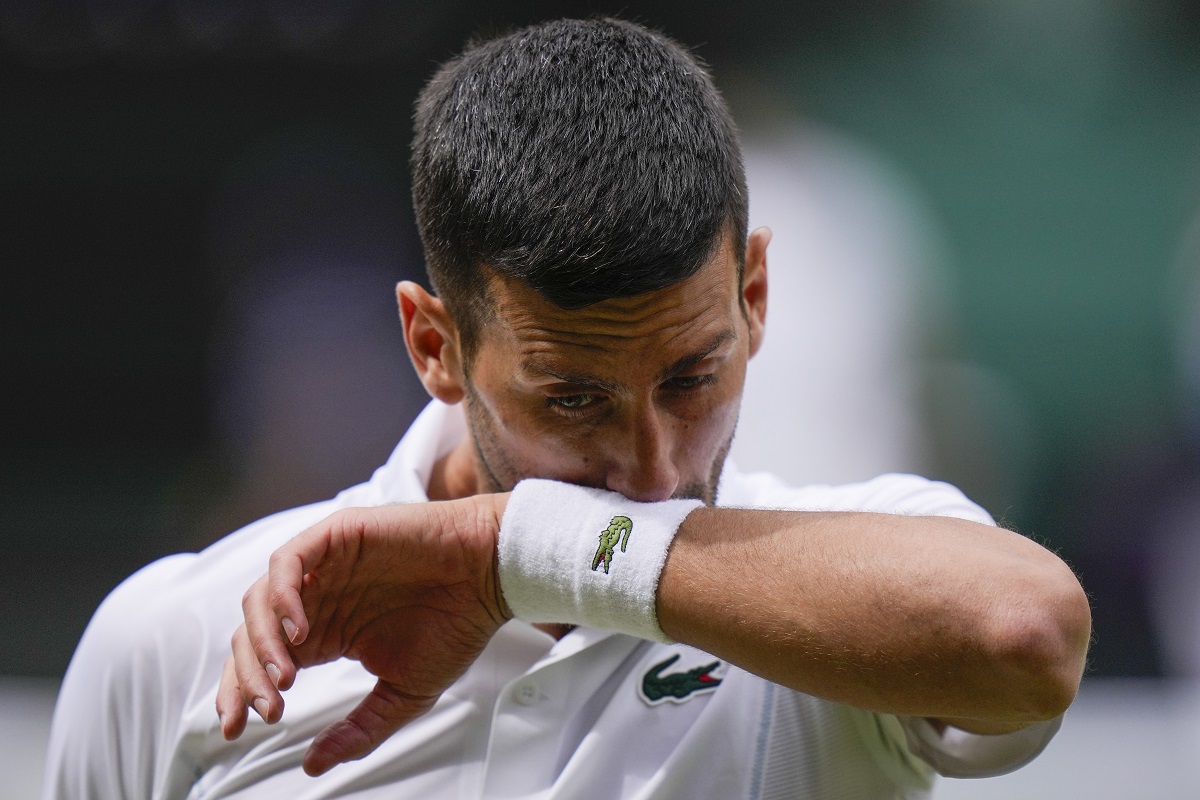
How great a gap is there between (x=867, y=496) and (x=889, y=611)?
67 centimetres

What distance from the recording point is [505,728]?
187cm

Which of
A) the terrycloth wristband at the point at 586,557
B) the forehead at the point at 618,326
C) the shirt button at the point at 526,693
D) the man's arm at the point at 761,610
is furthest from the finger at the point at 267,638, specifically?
the forehead at the point at 618,326

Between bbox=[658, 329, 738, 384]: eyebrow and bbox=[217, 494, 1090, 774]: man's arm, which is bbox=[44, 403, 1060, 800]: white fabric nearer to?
bbox=[217, 494, 1090, 774]: man's arm

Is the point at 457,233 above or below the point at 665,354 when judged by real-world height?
above

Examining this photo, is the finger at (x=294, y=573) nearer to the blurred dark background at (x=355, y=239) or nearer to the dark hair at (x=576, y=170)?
the dark hair at (x=576, y=170)

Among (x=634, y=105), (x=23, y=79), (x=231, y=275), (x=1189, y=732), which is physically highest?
(x=23, y=79)

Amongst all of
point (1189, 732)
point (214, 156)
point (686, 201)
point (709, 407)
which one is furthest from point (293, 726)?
point (214, 156)

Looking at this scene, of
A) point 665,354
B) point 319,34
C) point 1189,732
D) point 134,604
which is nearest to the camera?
point 665,354

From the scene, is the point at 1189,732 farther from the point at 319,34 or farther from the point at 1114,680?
the point at 319,34

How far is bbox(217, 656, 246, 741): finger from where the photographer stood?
1435 millimetres

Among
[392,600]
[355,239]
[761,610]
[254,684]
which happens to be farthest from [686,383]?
[355,239]

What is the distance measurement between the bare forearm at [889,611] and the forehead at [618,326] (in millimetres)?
338

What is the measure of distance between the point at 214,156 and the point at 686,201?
5.17 meters

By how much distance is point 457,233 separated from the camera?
6.63 ft
